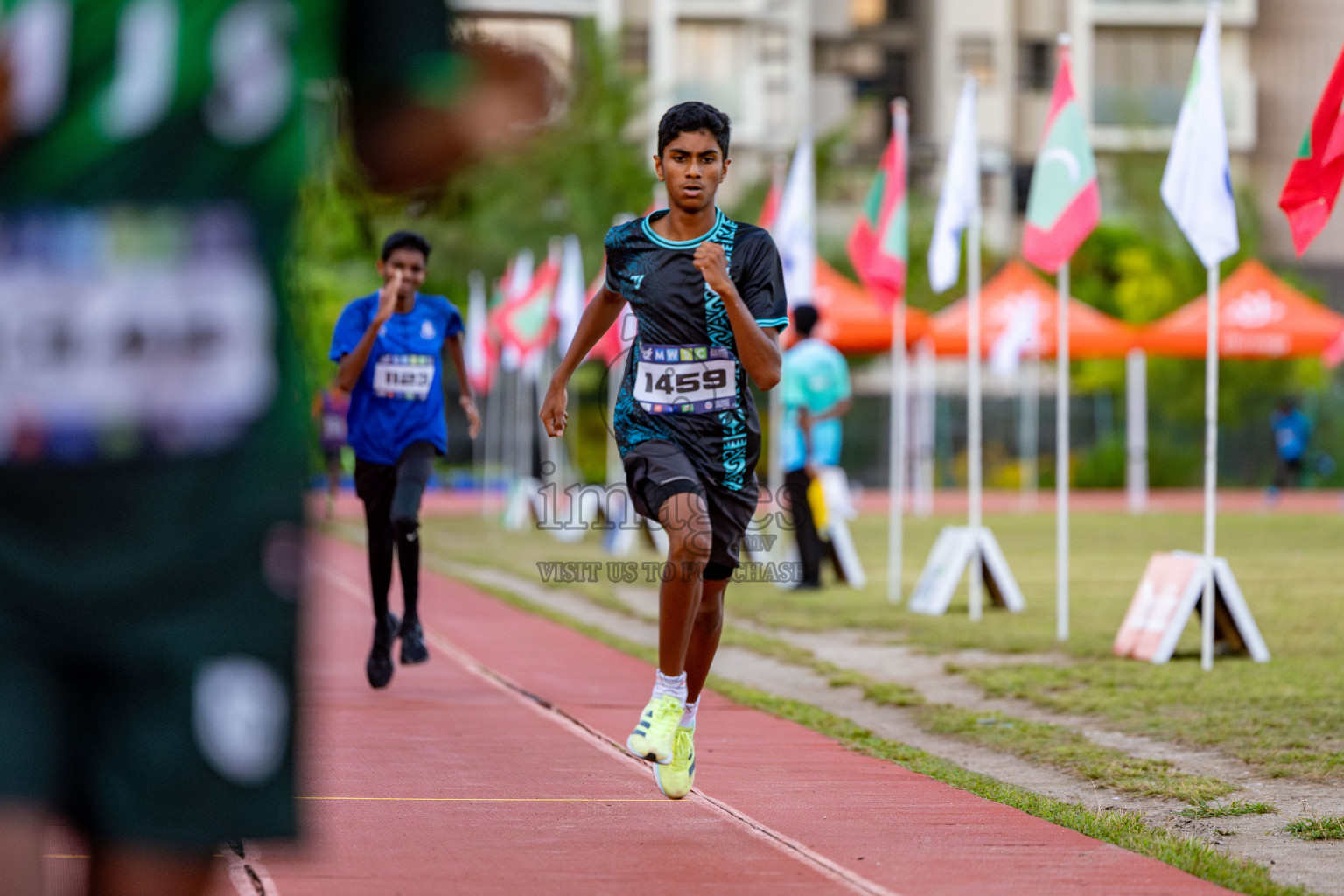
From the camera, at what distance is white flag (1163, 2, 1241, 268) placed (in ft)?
34.1

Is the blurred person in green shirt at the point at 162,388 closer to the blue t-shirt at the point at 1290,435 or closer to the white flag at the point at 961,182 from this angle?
the white flag at the point at 961,182

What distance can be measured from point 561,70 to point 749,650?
30.3ft

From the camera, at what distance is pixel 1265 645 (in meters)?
11.3

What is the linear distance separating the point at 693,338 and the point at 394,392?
333 cm

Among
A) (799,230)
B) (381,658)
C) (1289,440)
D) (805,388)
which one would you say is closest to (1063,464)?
(805,388)

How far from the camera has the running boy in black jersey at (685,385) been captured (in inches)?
225

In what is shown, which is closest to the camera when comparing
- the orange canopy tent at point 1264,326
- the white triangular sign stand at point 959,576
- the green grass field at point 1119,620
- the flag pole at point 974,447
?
the green grass field at point 1119,620

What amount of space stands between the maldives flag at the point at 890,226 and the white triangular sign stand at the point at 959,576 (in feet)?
8.06

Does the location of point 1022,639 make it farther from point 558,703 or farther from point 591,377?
point 591,377

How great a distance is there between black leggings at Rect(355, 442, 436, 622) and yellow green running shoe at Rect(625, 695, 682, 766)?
122 inches

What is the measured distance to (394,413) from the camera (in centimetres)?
882

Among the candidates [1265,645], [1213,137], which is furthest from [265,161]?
[1265,645]

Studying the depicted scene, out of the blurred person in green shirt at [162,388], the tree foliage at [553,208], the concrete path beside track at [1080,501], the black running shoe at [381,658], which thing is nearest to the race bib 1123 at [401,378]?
the black running shoe at [381,658]

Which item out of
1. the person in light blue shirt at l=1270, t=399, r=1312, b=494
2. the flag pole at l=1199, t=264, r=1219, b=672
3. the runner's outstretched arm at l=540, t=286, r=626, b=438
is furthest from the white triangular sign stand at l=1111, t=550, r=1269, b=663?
the person in light blue shirt at l=1270, t=399, r=1312, b=494
